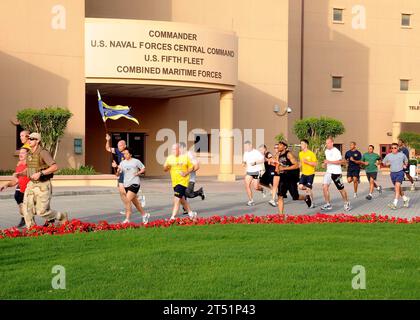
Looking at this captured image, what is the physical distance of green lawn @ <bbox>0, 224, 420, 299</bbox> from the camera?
29.5 feet

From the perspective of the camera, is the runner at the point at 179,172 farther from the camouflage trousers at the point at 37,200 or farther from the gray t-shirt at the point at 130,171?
the camouflage trousers at the point at 37,200

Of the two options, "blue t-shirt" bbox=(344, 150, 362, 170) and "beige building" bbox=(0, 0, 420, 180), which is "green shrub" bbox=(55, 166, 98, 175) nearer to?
"beige building" bbox=(0, 0, 420, 180)

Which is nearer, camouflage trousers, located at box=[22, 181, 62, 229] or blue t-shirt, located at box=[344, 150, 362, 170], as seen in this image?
camouflage trousers, located at box=[22, 181, 62, 229]

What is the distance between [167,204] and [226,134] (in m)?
13.1

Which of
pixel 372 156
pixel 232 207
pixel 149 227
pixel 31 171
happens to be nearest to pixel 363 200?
pixel 372 156

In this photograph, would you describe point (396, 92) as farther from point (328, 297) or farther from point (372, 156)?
point (328, 297)

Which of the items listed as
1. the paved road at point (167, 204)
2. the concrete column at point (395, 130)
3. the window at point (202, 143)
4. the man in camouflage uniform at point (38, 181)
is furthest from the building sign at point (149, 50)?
the concrete column at point (395, 130)

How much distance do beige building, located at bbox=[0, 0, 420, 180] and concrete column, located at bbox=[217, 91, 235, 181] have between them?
0.17ft

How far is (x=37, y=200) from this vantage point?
45.4ft

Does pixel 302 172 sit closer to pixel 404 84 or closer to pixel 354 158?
pixel 354 158

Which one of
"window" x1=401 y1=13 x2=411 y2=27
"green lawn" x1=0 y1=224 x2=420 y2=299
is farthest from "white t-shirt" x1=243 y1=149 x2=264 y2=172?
"window" x1=401 y1=13 x2=411 y2=27

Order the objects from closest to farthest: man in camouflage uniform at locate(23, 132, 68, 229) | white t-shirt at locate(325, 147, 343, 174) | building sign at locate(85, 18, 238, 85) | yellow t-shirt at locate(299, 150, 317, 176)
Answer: man in camouflage uniform at locate(23, 132, 68, 229) → yellow t-shirt at locate(299, 150, 317, 176) → white t-shirt at locate(325, 147, 343, 174) → building sign at locate(85, 18, 238, 85)

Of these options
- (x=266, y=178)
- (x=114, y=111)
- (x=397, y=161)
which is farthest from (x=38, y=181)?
(x=397, y=161)

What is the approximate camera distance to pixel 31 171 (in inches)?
544
